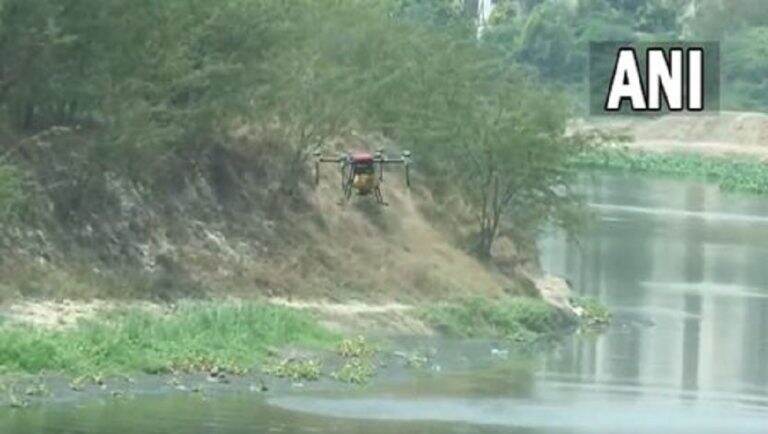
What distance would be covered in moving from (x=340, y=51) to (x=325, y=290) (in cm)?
745

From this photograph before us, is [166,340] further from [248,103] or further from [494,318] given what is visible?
[494,318]

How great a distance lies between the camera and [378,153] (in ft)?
144

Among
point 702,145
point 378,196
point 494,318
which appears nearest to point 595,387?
point 494,318

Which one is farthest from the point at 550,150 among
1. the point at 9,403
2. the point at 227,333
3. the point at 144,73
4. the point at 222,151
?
the point at 9,403

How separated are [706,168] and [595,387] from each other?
87522 millimetres

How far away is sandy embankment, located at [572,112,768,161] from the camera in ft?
443

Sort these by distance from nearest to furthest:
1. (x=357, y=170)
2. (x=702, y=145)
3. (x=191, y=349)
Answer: (x=191, y=349)
(x=357, y=170)
(x=702, y=145)

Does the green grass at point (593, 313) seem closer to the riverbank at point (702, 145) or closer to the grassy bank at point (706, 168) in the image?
the grassy bank at point (706, 168)

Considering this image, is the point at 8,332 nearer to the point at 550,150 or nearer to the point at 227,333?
the point at 227,333

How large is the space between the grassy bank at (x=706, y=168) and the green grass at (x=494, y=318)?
5881 centimetres

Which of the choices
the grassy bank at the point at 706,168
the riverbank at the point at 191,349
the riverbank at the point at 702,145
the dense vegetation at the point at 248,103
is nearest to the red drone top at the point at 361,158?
the dense vegetation at the point at 248,103

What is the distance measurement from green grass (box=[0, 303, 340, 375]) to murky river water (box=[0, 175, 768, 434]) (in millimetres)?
1089

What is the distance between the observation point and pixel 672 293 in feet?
165

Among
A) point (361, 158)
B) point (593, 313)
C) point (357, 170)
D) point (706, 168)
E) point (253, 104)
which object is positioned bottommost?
point (593, 313)
